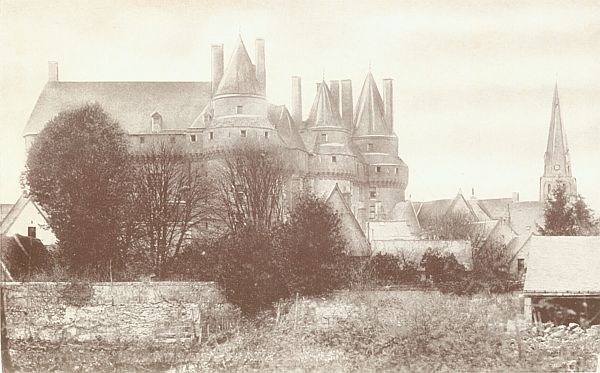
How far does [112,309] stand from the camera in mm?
11312

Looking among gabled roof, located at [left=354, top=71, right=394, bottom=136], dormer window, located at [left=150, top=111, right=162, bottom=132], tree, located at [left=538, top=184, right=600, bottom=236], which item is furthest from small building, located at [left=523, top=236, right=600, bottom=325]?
dormer window, located at [left=150, top=111, right=162, bottom=132]

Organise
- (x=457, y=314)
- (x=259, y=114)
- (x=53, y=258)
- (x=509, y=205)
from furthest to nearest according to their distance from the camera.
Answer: (x=259, y=114), (x=509, y=205), (x=53, y=258), (x=457, y=314)

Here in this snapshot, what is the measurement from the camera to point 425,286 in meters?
11.4

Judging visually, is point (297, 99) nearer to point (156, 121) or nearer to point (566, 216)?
point (156, 121)

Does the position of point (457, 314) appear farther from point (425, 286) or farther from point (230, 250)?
point (230, 250)

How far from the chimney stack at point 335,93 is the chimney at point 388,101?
0.60 metres

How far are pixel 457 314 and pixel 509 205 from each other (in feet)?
7.24

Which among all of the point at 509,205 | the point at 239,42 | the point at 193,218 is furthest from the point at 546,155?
the point at 193,218

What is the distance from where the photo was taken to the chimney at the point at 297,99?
38.6 feet

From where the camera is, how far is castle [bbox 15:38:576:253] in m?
11.9

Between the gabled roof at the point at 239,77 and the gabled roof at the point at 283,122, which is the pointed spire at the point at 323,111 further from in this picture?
the gabled roof at the point at 239,77

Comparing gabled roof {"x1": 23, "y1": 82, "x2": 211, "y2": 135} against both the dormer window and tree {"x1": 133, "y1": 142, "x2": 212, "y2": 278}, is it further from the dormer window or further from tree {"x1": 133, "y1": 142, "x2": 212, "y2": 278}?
tree {"x1": 133, "y1": 142, "x2": 212, "y2": 278}

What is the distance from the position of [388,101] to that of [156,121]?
12.6 ft

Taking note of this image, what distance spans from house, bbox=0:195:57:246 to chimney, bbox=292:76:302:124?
3348mm
